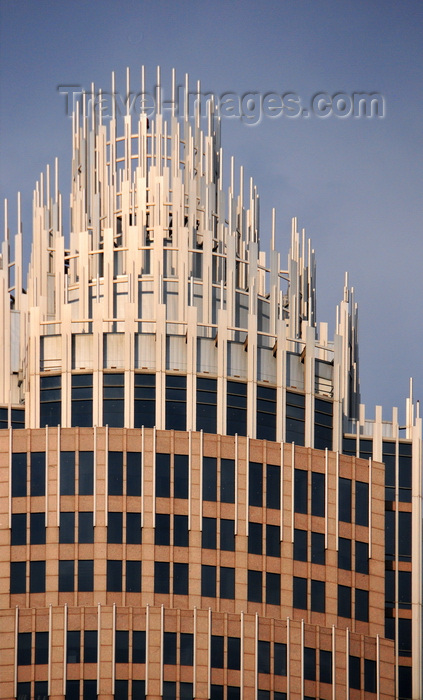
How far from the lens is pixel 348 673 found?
123688 mm

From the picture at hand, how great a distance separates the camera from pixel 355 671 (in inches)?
4887

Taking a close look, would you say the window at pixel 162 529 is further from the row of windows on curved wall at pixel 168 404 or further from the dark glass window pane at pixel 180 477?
the row of windows on curved wall at pixel 168 404

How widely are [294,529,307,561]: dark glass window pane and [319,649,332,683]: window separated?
7178mm

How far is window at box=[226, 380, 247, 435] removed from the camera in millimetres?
129500

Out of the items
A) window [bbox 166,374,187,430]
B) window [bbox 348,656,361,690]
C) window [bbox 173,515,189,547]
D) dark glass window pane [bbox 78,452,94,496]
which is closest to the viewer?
window [bbox 348,656,361,690]

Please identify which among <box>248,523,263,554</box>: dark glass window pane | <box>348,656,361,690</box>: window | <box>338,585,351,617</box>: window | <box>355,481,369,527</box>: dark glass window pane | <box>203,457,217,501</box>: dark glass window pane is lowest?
<box>348,656,361,690</box>: window

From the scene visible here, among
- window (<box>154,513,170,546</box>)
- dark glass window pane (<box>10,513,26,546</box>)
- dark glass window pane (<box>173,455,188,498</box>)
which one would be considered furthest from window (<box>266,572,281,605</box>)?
dark glass window pane (<box>10,513,26,546</box>)

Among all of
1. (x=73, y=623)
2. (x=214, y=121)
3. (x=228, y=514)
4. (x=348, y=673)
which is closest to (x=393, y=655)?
(x=348, y=673)

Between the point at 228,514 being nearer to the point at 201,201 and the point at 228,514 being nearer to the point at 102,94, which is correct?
the point at 201,201

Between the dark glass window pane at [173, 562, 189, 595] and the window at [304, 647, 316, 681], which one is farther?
the dark glass window pane at [173, 562, 189, 595]

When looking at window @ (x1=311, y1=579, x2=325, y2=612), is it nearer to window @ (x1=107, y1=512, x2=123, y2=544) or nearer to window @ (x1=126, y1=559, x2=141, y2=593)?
window @ (x1=126, y1=559, x2=141, y2=593)

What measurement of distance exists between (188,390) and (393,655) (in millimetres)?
24614

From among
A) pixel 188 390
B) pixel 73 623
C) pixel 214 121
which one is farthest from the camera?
pixel 214 121

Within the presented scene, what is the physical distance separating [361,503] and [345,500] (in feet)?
4.67
